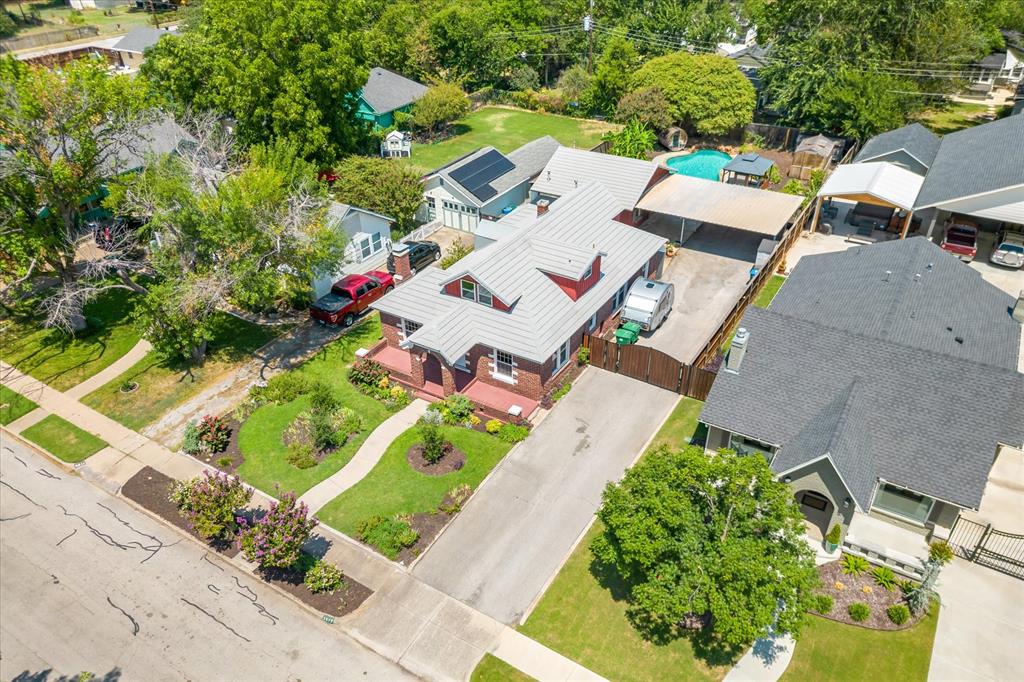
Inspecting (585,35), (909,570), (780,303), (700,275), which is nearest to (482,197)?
(700,275)

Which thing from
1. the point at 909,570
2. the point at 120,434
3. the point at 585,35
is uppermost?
the point at 585,35

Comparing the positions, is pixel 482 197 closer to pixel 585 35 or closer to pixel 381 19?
pixel 381 19

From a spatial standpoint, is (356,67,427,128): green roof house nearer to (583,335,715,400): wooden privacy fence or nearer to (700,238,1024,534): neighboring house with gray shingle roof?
(583,335,715,400): wooden privacy fence

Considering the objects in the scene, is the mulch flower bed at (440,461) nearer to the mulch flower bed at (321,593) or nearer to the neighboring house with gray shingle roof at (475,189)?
the mulch flower bed at (321,593)

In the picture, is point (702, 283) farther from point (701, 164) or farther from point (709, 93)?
point (709, 93)

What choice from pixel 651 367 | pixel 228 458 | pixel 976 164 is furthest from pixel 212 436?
pixel 976 164

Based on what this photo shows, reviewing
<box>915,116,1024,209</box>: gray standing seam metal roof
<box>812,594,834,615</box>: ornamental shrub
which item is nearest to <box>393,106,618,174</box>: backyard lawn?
<box>915,116,1024,209</box>: gray standing seam metal roof
